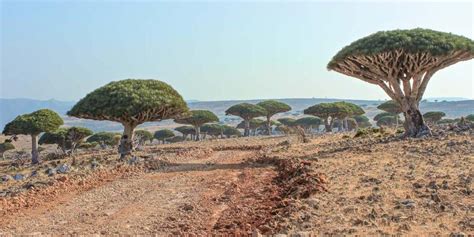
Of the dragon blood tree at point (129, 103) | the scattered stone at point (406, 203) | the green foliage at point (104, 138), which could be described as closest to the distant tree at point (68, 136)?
the green foliage at point (104, 138)

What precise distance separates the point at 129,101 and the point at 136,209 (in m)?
14.0

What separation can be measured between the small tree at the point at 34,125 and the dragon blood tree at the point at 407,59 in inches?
973

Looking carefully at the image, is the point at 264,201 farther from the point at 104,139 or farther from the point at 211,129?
the point at 211,129

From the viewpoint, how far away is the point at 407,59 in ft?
80.7

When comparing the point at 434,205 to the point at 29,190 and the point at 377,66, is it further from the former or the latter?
the point at 377,66

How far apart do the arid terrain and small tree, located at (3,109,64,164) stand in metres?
25.2

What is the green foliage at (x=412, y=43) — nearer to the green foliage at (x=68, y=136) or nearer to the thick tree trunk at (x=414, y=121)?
the thick tree trunk at (x=414, y=121)

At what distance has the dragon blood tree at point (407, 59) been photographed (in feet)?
76.8

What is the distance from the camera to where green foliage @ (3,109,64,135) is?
3741cm

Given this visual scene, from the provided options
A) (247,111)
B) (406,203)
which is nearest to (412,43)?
(406,203)

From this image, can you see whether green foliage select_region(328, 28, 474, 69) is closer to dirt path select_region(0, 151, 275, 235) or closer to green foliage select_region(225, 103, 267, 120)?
dirt path select_region(0, 151, 275, 235)

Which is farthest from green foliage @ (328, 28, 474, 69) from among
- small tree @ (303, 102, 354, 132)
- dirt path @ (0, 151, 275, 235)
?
small tree @ (303, 102, 354, 132)

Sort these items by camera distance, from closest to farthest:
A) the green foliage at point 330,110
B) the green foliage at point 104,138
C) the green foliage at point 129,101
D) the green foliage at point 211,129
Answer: the green foliage at point 129,101, the green foliage at point 330,110, the green foliage at point 104,138, the green foliage at point 211,129

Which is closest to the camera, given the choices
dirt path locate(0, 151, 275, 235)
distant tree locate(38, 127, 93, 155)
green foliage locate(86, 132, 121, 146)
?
dirt path locate(0, 151, 275, 235)
